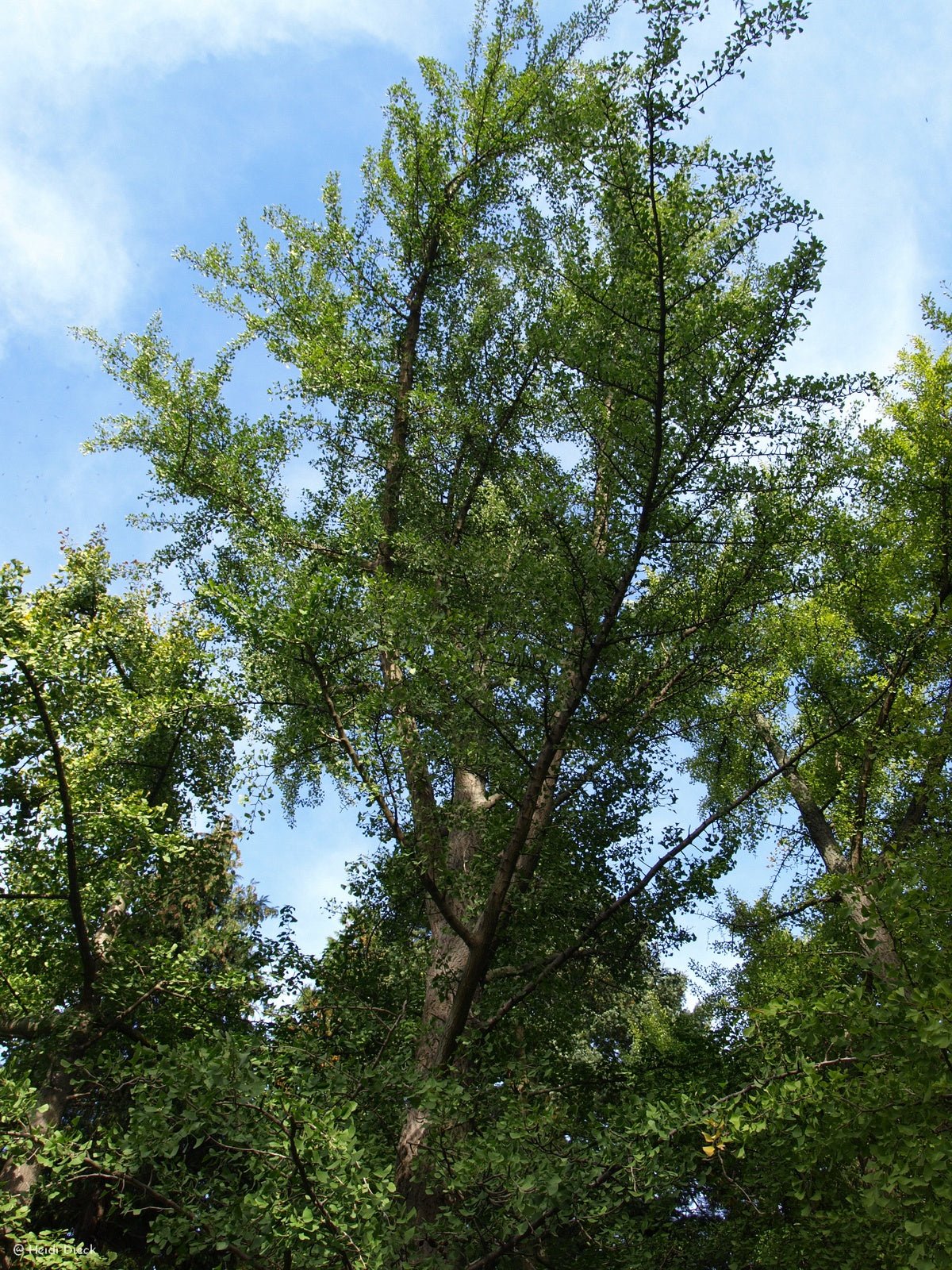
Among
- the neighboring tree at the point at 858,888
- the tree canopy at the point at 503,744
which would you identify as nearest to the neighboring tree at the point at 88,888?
the tree canopy at the point at 503,744

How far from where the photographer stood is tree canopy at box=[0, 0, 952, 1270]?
441 centimetres

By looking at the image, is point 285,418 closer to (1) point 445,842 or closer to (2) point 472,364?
(2) point 472,364

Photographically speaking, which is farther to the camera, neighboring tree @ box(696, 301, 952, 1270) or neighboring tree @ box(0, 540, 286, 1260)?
neighboring tree @ box(0, 540, 286, 1260)

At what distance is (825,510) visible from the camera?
755 centimetres

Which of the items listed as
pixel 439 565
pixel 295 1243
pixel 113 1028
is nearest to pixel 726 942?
pixel 439 565

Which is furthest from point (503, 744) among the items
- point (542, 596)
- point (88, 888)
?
point (88, 888)

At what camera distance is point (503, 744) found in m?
6.48

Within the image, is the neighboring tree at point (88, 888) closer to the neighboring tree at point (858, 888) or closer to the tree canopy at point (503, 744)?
the tree canopy at point (503, 744)

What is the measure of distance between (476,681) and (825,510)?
375 centimetres

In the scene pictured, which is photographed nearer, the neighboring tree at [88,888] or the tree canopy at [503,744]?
the tree canopy at [503,744]

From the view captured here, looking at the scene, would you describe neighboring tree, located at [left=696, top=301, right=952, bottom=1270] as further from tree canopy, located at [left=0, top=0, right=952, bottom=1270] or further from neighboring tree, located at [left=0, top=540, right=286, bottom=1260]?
neighboring tree, located at [left=0, top=540, right=286, bottom=1260]

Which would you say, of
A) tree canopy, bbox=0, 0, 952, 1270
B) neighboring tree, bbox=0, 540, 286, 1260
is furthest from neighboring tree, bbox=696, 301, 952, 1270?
neighboring tree, bbox=0, 540, 286, 1260

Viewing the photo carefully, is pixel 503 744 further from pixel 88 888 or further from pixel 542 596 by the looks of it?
pixel 88 888

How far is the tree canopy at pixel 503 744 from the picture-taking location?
14.5 feet
